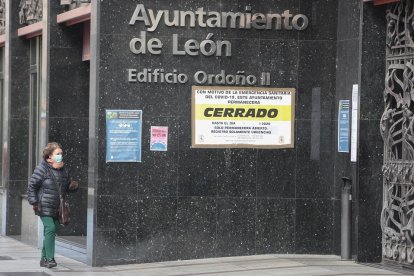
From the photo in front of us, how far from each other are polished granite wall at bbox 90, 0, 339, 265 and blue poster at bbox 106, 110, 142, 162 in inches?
3.0

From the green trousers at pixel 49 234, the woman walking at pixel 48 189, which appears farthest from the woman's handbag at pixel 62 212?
the green trousers at pixel 49 234

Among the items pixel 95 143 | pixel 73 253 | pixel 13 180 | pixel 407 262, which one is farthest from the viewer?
pixel 13 180

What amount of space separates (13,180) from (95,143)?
599 centimetres

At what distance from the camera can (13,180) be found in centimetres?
2047

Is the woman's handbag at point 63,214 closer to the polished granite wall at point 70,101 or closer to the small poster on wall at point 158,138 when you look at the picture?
the small poster on wall at point 158,138

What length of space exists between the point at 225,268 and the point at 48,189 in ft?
8.33

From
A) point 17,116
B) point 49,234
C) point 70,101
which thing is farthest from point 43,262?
point 17,116

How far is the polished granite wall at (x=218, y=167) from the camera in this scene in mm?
14945

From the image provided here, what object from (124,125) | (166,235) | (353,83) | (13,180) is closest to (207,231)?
(166,235)

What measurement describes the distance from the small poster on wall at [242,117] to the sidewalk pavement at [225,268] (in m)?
1.57

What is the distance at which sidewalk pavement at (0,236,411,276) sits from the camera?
1384 cm

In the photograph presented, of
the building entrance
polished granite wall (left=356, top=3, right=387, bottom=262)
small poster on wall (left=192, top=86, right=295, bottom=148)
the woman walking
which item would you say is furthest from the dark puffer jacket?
the building entrance

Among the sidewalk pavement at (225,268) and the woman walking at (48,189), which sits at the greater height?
the woman walking at (48,189)

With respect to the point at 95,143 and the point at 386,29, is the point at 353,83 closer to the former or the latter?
the point at 386,29
